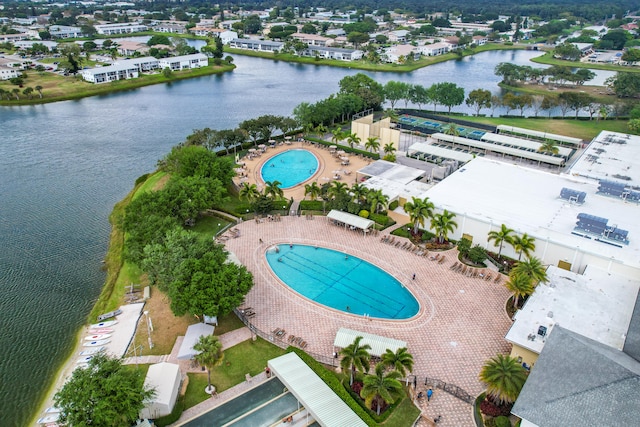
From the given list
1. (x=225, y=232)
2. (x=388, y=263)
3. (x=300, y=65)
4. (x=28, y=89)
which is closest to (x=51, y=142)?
(x=28, y=89)

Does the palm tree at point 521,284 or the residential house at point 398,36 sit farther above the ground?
the residential house at point 398,36

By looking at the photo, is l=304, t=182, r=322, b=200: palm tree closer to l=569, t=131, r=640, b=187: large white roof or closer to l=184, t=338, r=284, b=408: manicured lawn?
l=184, t=338, r=284, b=408: manicured lawn

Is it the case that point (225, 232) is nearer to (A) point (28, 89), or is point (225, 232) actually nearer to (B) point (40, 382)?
(B) point (40, 382)

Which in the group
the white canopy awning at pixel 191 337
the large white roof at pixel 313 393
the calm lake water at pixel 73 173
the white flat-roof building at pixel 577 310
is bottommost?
the calm lake water at pixel 73 173

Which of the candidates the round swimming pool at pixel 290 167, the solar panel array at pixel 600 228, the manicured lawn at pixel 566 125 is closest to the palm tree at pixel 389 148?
the round swimming pool at pixel 290 167

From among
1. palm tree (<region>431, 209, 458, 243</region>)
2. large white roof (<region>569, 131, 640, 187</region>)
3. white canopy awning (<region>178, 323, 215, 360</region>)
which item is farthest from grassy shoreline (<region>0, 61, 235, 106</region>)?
large white roof (<region>569, 131, 640, 187</region>)

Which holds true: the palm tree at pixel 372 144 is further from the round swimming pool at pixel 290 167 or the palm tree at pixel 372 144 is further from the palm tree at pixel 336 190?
the palm tree at pixel 336 190

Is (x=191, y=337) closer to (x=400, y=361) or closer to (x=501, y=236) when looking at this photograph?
(x=400, y=361)
